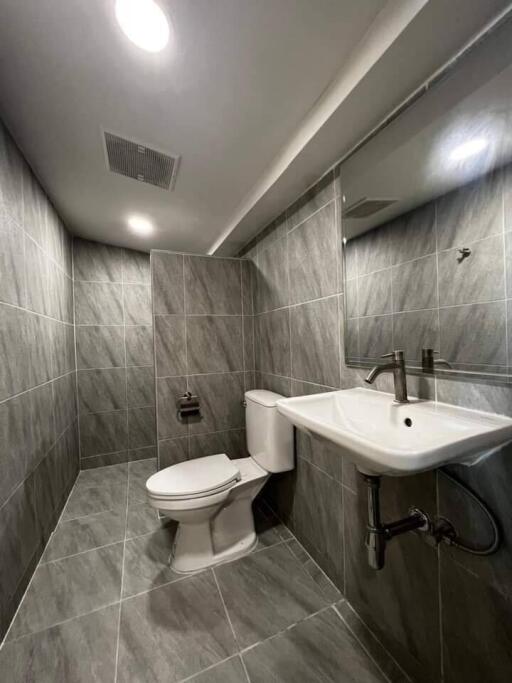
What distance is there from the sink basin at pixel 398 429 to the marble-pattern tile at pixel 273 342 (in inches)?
25.0

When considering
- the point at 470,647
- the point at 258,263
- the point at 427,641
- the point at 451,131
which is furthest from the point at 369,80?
the point at 427,641

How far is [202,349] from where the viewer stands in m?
1.99

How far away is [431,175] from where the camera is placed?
2.79 ft

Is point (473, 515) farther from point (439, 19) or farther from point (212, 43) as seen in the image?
point (212, 43)

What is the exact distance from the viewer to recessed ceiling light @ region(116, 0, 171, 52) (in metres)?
0.75

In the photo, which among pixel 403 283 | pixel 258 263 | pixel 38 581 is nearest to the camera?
pixel 403 283

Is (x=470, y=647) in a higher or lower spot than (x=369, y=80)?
lower

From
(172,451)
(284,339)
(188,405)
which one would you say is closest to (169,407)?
(188,405)

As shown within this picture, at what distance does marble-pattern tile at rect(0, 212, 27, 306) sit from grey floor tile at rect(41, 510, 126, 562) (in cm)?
142

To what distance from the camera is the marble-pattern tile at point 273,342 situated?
1.66 metres

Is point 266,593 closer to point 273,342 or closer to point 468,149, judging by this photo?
point 273,342

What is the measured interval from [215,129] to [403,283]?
1053 mm

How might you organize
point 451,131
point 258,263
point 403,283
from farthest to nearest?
point 258,263 → point 403,283 → point 451,131

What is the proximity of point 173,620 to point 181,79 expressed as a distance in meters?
2.15
